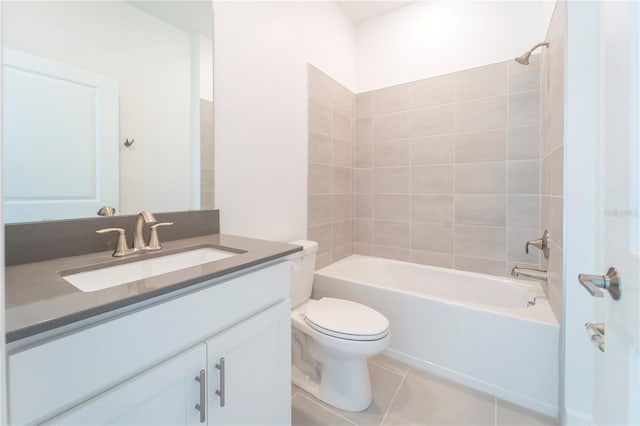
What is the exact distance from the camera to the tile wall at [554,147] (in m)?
1.35

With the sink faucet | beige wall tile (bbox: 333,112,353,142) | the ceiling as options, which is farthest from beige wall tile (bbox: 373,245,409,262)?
the ceiling

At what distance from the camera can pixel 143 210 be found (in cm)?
114

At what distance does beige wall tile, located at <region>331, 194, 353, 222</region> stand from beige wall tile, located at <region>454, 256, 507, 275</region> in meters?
0.96

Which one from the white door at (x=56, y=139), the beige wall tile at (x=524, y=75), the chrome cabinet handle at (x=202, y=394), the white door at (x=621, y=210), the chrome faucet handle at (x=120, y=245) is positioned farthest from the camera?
the beige wall tile at (x=524, y=75)

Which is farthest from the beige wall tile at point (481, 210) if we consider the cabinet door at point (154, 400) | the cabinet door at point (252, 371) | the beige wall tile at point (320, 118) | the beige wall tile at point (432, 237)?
the cabinet door at point (154, 400)

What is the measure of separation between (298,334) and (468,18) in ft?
8.29

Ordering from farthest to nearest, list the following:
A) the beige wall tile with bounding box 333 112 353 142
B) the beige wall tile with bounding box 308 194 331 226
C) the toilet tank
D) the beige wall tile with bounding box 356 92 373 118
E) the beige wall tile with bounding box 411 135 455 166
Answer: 1. the beige wall tile with bounding box 356 92 373 118
2. the beige wall tile with bounding box 333 112 353 142
3. the beige wall tile with bounding box 411 135 455 166
4. the beige wall tile with bounding box 308 194 331 226
5. the toilet tank

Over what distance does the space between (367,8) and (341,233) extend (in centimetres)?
192

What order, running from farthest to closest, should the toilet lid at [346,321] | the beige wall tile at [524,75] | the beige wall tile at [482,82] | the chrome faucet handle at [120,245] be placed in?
the beige wall tile at [482,82] → the beige wall tile at [524,75] → the toilet lid at [346,321] → the chrome faucet handle at [120,245]

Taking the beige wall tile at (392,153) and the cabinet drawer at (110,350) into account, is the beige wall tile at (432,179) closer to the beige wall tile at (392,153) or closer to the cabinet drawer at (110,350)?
the beige wall tile at (392,153)

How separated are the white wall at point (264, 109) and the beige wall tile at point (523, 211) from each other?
147cm

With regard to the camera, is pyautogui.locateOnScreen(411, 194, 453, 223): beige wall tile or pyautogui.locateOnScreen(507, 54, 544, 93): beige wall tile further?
pyautogui.locateOnScreen(411, 194, 453, 223): beige wall tile

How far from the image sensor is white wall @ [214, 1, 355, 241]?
1444mm

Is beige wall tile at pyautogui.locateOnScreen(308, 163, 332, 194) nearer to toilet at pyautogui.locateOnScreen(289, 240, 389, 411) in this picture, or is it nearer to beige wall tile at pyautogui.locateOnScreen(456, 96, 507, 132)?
toilet at pyautogui.locateOnScreen(289, 240, 389, 411)
